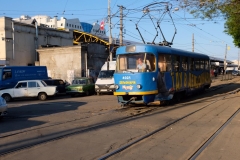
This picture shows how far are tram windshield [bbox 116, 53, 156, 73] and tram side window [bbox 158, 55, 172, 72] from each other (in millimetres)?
623

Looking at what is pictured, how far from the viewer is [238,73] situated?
3044 inches

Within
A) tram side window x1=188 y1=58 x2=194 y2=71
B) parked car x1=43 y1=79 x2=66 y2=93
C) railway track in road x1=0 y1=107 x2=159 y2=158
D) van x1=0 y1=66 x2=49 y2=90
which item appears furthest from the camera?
van x1=0 y1=66 x2=49 y2=90

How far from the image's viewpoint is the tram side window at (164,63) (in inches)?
620

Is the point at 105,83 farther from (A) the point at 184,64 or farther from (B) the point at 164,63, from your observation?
(B) the point at 164,63

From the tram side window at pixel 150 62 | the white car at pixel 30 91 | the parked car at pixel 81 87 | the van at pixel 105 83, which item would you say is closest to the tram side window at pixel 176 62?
the tram side window at pixel 150 62

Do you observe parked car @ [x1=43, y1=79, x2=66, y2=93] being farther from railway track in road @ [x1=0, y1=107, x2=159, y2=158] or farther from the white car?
railway track in road @ [x1=0, y1=107, x2=159, y2=158]

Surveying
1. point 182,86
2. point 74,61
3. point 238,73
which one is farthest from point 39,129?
point 238,73

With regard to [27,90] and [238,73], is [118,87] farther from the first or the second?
[238,73]

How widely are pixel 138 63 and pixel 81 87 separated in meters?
11.3

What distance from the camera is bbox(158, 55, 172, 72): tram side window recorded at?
1576 cm

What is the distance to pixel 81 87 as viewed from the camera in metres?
25.6

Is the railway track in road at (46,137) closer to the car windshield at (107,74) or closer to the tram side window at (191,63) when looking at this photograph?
the tram side window at (191,63)

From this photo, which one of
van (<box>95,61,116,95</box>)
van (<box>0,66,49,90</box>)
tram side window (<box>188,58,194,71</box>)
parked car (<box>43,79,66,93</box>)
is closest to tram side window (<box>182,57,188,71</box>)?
tram side window (<box>188,58,194,71</box>)

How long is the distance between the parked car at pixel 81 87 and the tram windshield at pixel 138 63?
10.6 metres
